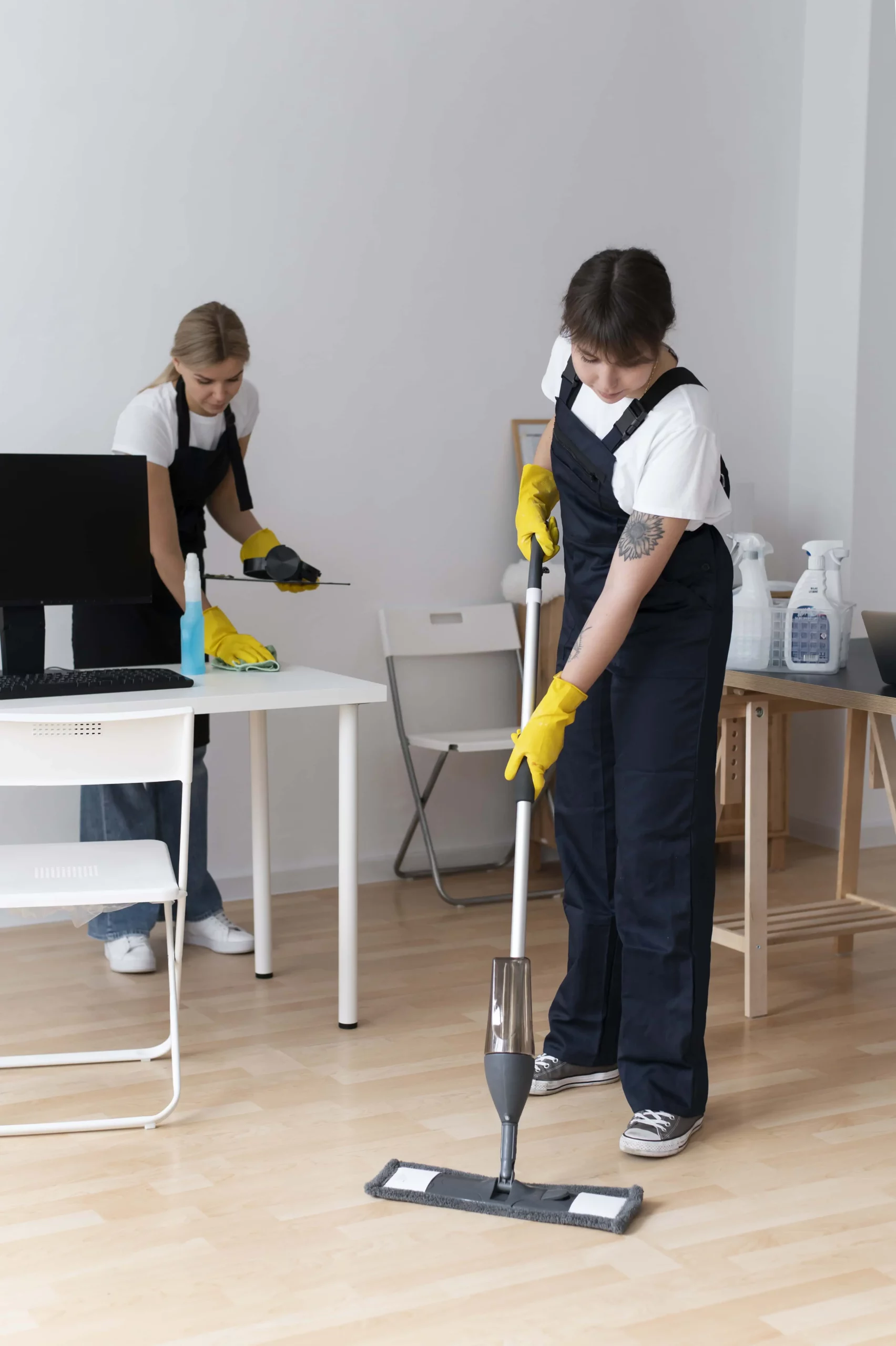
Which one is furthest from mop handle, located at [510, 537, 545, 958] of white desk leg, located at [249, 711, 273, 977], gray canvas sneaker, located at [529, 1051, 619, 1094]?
white desk leg, located at [249, 711, 273, 977]

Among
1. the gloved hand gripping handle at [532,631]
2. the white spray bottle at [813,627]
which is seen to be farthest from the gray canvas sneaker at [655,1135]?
the white spray bottle at [813,627]

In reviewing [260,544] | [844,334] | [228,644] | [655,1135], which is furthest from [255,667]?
[844,334]

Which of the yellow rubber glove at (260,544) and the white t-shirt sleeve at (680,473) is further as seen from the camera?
the yellow rubber glove at (260,544)

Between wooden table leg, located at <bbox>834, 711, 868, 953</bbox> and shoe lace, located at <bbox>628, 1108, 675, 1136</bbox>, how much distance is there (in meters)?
1.11

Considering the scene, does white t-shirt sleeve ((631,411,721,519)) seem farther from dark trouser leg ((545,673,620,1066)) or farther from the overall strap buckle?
dark trouser leg ((545,673,620,1066))

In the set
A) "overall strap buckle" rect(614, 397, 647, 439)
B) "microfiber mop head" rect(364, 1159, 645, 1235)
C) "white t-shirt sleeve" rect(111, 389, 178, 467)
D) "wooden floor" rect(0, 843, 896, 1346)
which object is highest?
"white t-shirt sleeve" rect(111, 389, 178, 467)

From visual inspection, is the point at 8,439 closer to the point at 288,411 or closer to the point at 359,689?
the point at 288,411

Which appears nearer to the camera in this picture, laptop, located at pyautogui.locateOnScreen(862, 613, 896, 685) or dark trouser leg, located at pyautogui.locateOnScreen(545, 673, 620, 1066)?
dark trouser leg, located at pyautogui.locateOnScreen(545, 673, 620, 1066)

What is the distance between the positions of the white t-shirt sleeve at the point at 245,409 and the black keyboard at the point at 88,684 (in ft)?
2.64

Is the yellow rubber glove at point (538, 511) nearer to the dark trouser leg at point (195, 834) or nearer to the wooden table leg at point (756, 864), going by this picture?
the wooden table leg at point (756, 864)

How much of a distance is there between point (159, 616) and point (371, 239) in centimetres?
140

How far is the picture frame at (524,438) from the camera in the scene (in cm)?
434

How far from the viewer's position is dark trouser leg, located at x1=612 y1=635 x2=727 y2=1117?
2361mm

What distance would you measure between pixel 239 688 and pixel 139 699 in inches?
8.1
